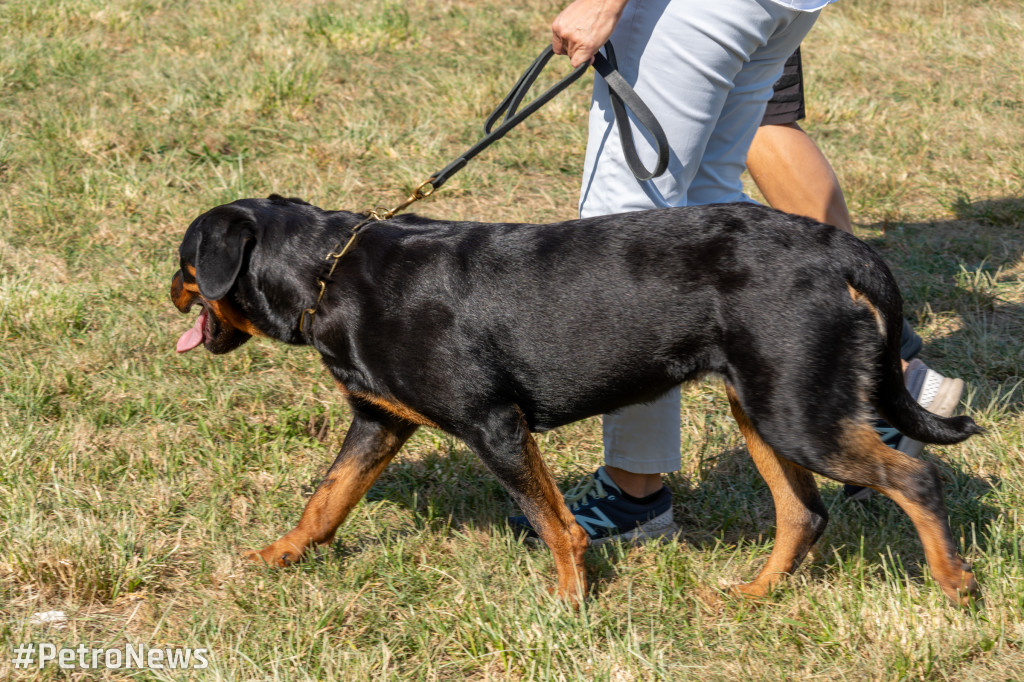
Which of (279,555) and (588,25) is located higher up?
(588,25)

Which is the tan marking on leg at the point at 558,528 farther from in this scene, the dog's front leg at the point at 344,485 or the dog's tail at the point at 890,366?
the dog's tail at the point at 890,366

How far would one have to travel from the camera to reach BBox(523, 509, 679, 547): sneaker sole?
3.39 metres

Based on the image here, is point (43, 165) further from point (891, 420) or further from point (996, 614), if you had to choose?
point (996, 614)

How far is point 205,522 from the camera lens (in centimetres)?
343

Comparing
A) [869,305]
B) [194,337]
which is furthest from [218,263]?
[869,305]

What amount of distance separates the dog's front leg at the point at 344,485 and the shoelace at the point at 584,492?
0.72 m

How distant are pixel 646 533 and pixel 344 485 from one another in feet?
3.57

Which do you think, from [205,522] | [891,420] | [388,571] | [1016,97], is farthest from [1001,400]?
[1016,97]

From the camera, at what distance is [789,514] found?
316 cm

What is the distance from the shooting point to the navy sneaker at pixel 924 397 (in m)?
3.33

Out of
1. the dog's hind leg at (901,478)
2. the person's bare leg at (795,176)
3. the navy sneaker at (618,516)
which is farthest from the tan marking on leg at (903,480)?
the person's bare leg at (795,176)

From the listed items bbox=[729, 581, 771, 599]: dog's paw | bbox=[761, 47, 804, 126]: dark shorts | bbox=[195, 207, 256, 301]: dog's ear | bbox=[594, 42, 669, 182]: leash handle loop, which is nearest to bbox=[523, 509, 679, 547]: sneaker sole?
bbox=[729, 581, 771, 599]: dog's paw

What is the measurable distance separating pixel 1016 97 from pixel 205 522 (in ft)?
21.8

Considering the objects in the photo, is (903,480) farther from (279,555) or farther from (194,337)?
(194,337)
